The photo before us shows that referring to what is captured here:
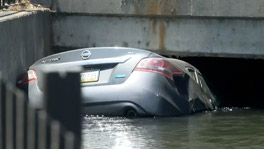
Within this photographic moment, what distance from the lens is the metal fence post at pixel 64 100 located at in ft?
8.57

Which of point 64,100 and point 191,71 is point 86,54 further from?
point 64,100

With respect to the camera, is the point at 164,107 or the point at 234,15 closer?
the point at 164,107

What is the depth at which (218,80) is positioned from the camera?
1662 cm

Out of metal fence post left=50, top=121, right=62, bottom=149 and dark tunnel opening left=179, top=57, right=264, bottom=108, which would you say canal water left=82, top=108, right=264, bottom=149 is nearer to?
dark tunnel opening left=179, top=57, right=264, bottom=108

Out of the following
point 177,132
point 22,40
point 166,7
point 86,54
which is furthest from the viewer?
point 166,7

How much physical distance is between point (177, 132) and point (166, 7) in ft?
12.0

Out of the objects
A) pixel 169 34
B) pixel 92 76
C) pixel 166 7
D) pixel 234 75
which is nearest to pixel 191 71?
pixel 169 34

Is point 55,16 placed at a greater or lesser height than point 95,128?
greater

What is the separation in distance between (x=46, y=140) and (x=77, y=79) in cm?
23

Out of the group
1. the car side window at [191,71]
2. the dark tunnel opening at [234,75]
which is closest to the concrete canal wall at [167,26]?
the car side window at [191,71]

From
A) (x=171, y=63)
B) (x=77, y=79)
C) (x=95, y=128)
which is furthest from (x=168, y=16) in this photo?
(x=77, y=79)

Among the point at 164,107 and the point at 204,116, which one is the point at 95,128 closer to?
the point at 164,107

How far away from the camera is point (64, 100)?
261cm

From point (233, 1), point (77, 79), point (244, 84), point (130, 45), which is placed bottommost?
point (244, 84)
